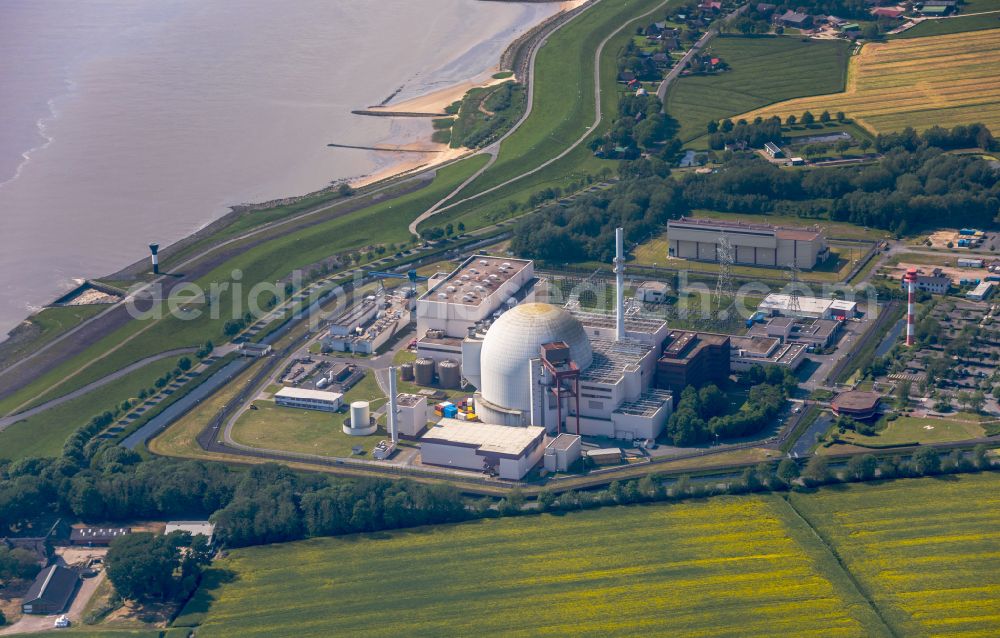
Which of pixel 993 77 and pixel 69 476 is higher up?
pixel 993 77

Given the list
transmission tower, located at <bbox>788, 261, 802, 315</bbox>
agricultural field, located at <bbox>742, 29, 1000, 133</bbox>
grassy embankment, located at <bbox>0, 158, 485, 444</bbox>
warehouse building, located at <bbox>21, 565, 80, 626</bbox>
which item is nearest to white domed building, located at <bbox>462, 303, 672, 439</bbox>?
transmission tower, located at <bbox>788, 261, 802, 315</bbox>

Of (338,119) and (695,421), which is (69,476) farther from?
(338,119)

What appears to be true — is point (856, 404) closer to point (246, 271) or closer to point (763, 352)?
point (763, 352)

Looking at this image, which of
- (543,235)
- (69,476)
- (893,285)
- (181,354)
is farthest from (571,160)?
(69,476)

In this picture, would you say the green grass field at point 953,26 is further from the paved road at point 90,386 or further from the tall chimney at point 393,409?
the tall chimney at point 393,409

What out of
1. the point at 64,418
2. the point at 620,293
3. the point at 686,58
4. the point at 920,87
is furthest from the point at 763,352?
the point at 686,58
